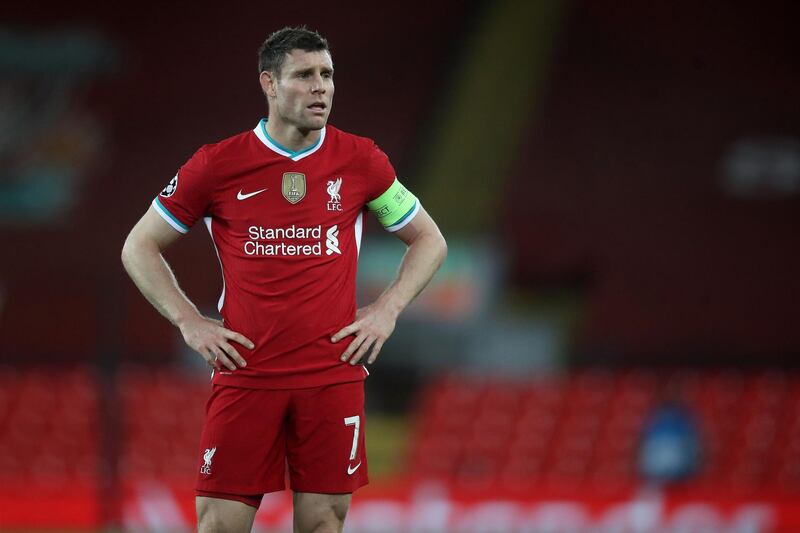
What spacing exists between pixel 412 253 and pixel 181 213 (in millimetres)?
734

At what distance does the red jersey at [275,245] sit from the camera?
386 cm

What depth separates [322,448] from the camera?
391 cm

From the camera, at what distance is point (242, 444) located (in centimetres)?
388

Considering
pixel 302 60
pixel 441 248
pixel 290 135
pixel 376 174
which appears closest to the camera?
pixel 302 60

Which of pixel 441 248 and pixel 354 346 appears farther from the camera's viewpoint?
pixel 441 248

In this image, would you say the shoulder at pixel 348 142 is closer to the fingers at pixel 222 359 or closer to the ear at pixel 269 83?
the ear at pixel 269 83

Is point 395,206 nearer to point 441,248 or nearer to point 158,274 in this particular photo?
point 441,248

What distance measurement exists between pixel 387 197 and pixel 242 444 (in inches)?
34.8

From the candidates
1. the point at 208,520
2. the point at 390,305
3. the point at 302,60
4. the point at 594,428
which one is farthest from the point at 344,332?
the point at 594,428

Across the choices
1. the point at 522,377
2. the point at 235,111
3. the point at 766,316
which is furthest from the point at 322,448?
the point at 766,316

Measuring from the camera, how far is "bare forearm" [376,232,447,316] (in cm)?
404

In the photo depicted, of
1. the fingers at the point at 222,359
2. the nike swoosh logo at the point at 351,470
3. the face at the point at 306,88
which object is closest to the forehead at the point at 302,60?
the face at the point at 306,88

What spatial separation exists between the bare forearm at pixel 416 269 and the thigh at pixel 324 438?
303 mm

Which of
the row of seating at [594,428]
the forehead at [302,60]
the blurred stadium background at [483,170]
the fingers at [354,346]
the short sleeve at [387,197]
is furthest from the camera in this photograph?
the blurred stadium background at [483,170]
